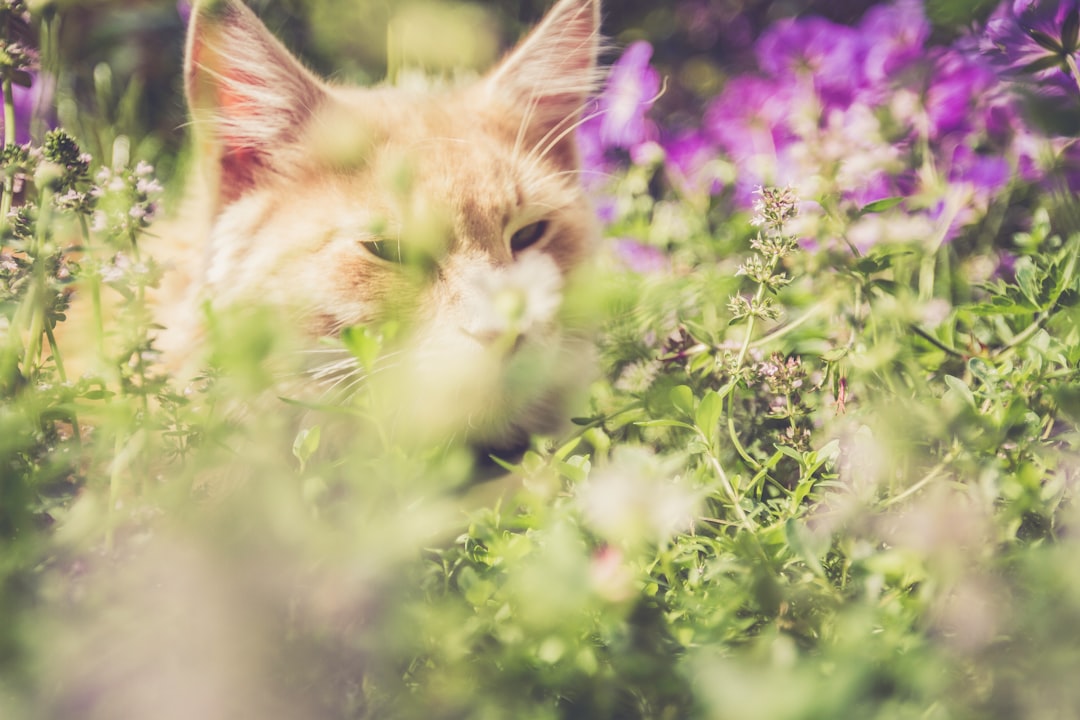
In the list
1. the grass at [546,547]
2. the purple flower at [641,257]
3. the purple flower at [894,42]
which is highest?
the purple flower at [894,42]

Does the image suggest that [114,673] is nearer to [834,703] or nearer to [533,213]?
[834,703]

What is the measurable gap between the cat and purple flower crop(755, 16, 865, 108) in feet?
1.66

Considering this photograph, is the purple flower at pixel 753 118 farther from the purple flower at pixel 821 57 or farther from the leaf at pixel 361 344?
the leaf at pixel 361 344

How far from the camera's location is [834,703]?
33 centimetres

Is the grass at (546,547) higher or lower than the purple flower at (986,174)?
higher

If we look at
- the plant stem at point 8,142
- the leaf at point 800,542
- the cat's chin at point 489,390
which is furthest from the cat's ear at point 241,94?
the leaf at point 800,542

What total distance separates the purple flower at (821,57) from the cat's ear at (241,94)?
0.97 metres

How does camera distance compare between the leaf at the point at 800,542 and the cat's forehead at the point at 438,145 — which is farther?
the cat's forehead at the point at 438,145

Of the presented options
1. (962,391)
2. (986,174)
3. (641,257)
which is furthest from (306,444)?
(986,174)

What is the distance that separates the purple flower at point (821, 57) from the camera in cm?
145

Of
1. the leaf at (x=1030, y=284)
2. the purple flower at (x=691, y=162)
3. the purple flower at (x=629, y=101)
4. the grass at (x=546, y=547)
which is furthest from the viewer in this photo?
the purple flower at (x=629, y=101)

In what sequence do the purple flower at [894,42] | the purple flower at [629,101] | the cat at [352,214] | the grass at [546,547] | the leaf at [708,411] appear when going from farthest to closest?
the purple flower at [629,101] → the purple flower at [894,42] → the cat at [352,214] → the leaf at [708,411] → the grass at [546,547]

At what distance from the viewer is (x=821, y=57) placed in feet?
5.10

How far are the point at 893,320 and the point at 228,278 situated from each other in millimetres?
877
